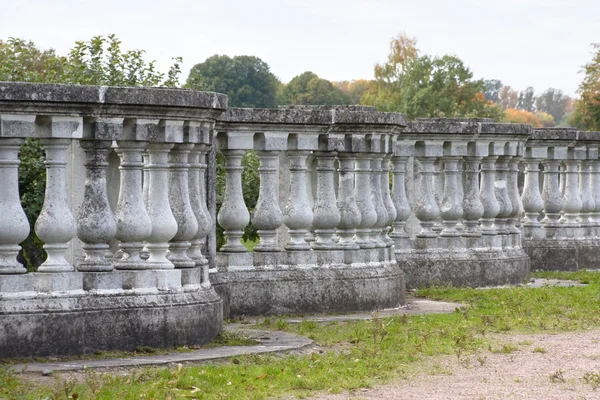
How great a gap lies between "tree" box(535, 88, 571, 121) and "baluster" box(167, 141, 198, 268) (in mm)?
185223

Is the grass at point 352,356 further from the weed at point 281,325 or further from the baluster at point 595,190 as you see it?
the baluster at point 595,190

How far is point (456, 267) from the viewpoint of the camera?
17016 mm

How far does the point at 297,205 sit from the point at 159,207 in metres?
2.94

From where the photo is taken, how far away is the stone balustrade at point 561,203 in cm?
2003

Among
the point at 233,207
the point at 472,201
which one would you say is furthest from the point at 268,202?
the point at 472,201

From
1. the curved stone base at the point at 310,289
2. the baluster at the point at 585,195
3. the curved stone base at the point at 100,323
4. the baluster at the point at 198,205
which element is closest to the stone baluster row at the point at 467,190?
the curved stone base at the point at 310,289

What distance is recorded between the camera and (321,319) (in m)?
13.2

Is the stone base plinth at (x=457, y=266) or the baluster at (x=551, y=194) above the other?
the baluster at (x=551, y=194)

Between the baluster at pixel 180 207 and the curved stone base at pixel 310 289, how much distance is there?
6.11ft

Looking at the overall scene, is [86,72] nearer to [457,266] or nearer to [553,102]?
[457,266]

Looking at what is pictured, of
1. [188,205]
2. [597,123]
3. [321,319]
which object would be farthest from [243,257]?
[597,123]

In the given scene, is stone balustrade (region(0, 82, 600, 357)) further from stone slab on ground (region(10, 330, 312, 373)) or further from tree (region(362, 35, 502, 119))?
tree (region(362, 35, 502, 119))

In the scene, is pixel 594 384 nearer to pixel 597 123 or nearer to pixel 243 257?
pixel 243 257

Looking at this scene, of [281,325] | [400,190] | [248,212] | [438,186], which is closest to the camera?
[281,325]
